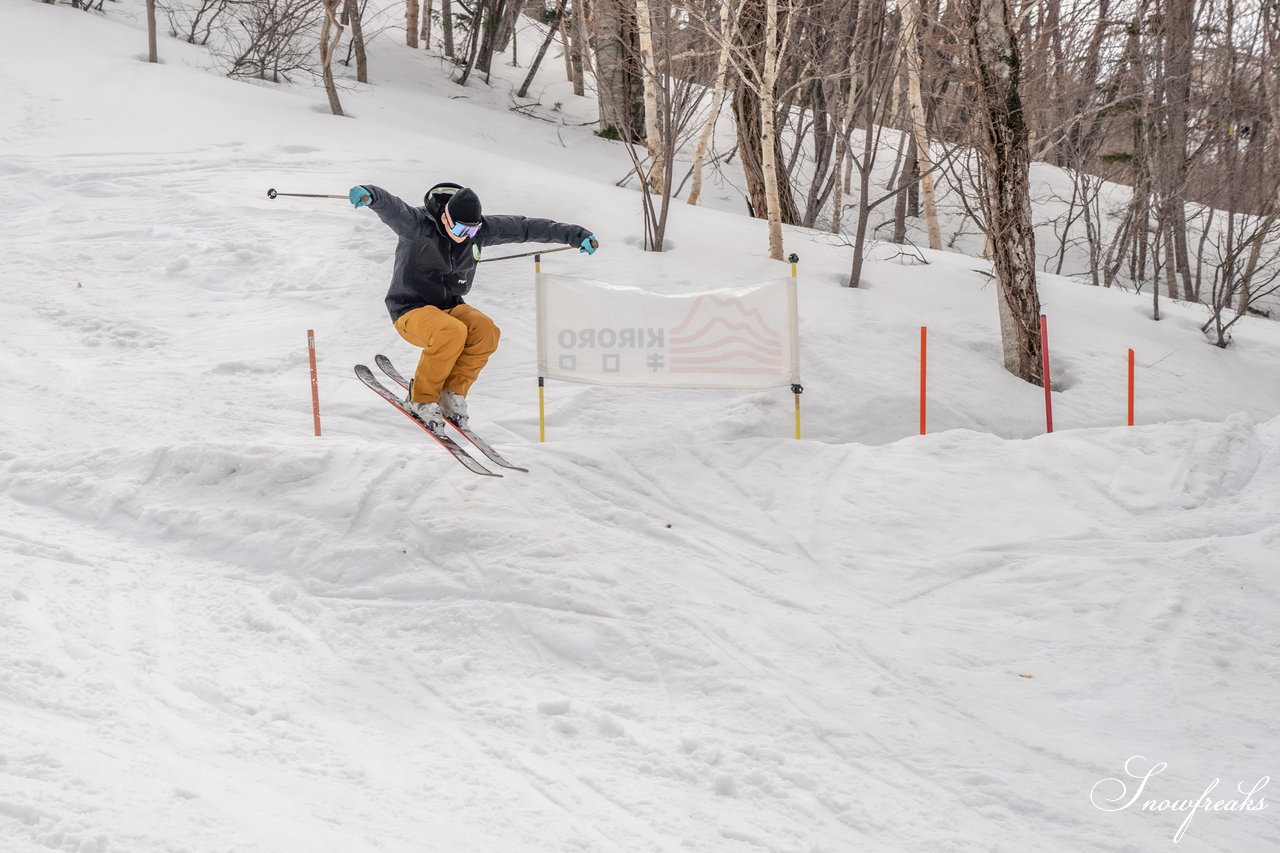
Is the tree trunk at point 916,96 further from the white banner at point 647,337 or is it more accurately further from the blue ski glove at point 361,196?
the blue ski glove at point 361,196

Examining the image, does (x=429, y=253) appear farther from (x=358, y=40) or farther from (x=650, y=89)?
(x=358, y=40)

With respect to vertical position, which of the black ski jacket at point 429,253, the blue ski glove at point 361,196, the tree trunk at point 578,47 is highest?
the tree trunk at point 578,47

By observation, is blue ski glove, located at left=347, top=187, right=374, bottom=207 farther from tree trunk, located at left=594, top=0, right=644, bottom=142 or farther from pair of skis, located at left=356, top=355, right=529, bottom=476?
tree trunk, located at left=594, top=0, right=644, bottom=142

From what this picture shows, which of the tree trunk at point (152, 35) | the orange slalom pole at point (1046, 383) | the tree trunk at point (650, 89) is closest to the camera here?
the orange slalom pole at point (1046, 383)

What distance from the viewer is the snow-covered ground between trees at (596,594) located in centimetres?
347

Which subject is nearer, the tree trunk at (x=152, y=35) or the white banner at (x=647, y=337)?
the white banner at (x=647, y=337)

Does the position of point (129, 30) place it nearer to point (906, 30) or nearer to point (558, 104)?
point (558, 104)

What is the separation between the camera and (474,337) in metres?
6.23

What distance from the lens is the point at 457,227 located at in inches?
225
